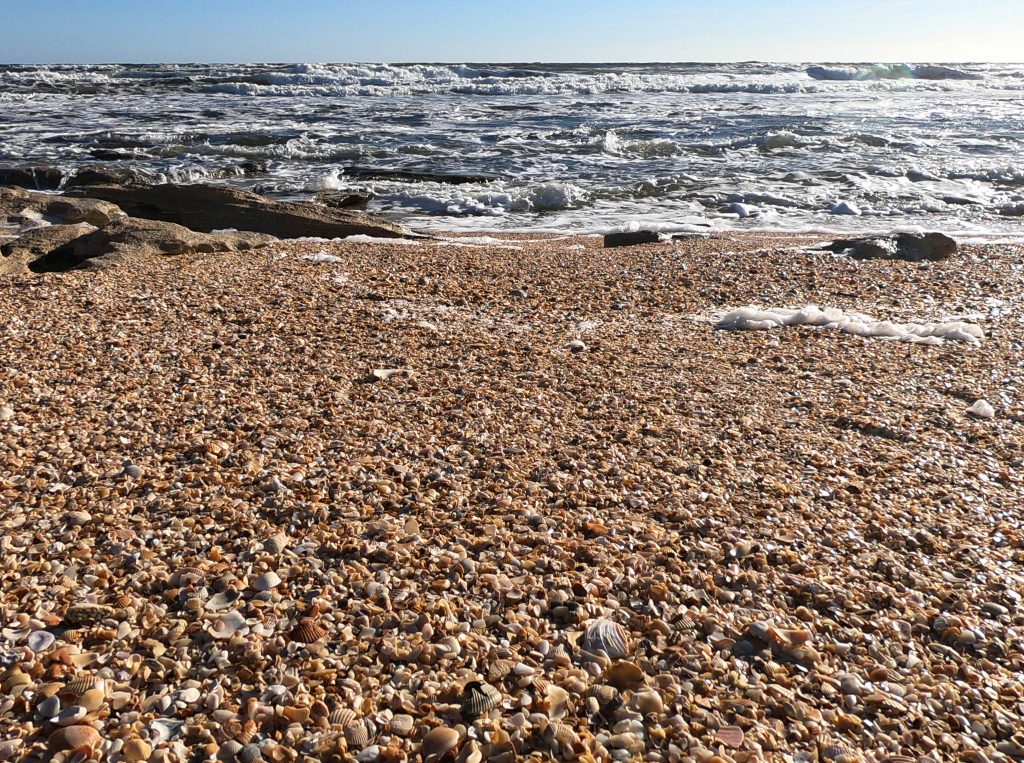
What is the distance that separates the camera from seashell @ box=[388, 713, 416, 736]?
6.48ft

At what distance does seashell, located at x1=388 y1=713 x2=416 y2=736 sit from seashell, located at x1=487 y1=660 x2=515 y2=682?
25 cm

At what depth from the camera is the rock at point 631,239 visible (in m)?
8.87

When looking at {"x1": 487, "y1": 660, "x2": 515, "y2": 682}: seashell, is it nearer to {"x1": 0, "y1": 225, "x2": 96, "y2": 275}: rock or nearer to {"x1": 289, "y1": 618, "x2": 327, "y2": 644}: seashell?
{"x1": 289, "y1": 618, "x2": 327, "y2": 644}: seashell

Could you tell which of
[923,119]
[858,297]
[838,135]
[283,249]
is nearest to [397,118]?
[838,135]

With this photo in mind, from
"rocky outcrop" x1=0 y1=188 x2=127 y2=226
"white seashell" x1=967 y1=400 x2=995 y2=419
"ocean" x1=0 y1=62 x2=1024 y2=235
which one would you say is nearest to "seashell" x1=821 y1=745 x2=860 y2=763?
"white seashell" x1=967 y1=400 x2=995 y2=419

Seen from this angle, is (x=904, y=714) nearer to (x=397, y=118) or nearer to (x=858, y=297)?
(x=858, y=297)

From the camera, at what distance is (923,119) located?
2231 cm

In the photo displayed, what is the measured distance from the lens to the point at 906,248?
782cm

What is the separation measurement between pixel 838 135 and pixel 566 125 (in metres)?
6.87

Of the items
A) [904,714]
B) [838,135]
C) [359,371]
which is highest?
[838,135]

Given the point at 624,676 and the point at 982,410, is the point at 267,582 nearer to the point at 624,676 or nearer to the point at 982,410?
the point at 624,676

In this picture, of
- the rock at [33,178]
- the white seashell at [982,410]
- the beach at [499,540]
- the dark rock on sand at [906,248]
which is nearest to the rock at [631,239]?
the dark rock on sand at [906,248]

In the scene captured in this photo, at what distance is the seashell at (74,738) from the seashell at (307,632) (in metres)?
0.54

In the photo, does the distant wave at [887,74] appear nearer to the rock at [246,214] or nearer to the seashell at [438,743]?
the rock at [246,214]
